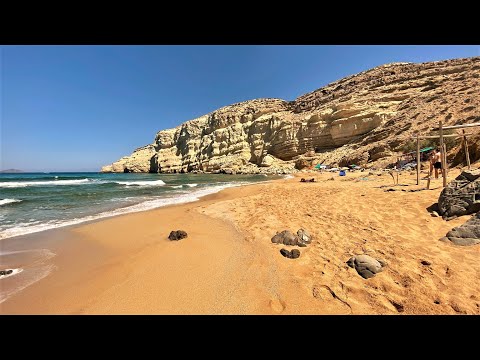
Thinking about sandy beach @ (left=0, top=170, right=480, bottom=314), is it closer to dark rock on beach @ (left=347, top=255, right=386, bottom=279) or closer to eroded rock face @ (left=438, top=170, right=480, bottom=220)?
dark rock on beach @ (left=347, top=255, right=386, bottom=279)

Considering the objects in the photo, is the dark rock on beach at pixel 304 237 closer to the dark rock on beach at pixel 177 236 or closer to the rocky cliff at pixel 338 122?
the dark rock on beach at pixel 177 236

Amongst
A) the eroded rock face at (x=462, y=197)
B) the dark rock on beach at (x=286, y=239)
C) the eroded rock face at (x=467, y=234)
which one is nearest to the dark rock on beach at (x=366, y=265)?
the dark rock on beach at (x=286, y=239)

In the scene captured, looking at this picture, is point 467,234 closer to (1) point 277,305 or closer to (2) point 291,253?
(2) point 291,253

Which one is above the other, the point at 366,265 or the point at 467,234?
the point at 467,234

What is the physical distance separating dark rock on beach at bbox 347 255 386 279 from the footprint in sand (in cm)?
139

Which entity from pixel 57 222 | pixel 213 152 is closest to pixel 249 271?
pixel 57 222

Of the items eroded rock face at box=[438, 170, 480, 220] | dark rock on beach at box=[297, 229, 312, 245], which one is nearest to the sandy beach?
dark rock on beach at box=[297, 229, 312, 245]

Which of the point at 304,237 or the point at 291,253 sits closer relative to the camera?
the point at 291,253

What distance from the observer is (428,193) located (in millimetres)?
7598

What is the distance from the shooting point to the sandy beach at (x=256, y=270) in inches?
106

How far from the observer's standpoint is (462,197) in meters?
5.13

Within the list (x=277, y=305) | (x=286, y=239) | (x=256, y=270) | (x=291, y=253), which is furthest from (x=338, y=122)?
(x=277, y=305)

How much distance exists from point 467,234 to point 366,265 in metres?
2.46
